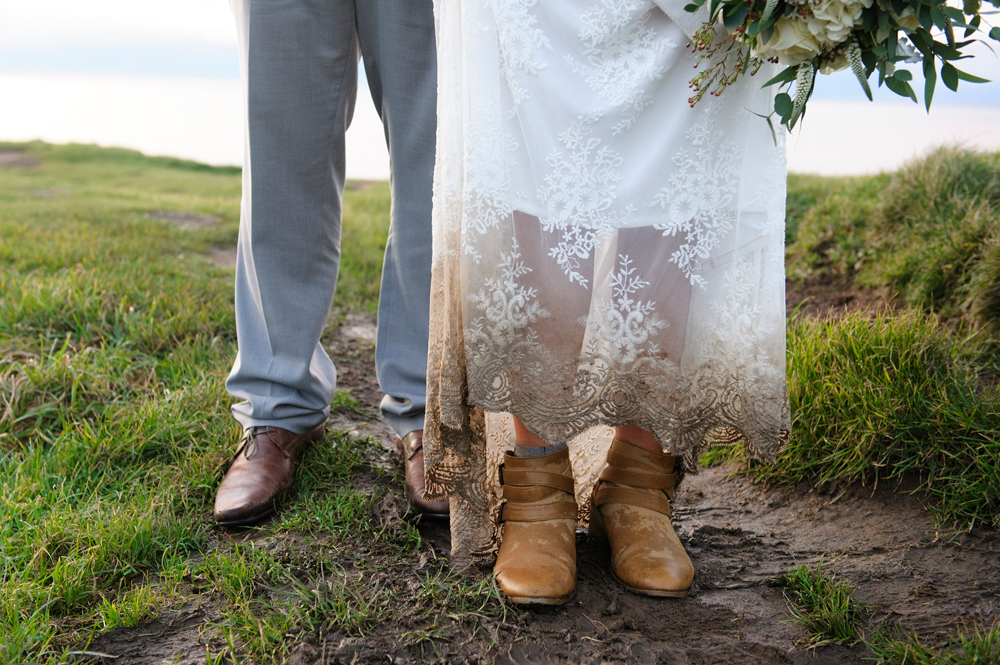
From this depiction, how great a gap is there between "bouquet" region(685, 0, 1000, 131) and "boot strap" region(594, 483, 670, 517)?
0.82 m

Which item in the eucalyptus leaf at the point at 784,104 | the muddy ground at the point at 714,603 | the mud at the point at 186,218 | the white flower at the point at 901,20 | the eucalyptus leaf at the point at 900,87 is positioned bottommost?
the muddy ground at the point at 714,603

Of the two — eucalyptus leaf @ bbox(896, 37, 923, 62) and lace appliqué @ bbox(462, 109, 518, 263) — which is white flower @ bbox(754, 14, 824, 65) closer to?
eucalyptus leaf @ bbox(896, 37, 923, 62)

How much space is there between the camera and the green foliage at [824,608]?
1232 millimetres

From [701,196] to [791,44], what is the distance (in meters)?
0.29

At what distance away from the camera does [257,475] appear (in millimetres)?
1629

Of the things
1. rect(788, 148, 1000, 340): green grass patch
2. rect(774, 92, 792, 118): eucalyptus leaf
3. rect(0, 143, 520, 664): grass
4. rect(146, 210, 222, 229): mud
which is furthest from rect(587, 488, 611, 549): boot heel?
rect(146, 210, 222, 229): mud

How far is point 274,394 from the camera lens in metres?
1.74

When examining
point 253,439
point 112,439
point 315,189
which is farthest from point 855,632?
point 112,439

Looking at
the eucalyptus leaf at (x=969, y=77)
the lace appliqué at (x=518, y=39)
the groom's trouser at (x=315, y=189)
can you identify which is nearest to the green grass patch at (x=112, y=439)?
the groom's trouser at (x=315, y=189)

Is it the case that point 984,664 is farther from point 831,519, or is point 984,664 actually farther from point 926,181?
point 926,181

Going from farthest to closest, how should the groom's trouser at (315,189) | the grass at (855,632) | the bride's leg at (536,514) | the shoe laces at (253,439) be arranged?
the shoe laces at (253,439) → the groom's trouser at (315,189) → the bride's leg at (536,514) → the grass at (855,632)

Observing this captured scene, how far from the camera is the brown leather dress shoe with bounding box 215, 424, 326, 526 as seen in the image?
1.56 m

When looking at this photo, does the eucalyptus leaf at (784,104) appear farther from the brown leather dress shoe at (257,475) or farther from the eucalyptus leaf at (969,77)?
the brown leather dress shoe at (257,475)

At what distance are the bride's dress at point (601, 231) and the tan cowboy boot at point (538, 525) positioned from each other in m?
0.16
